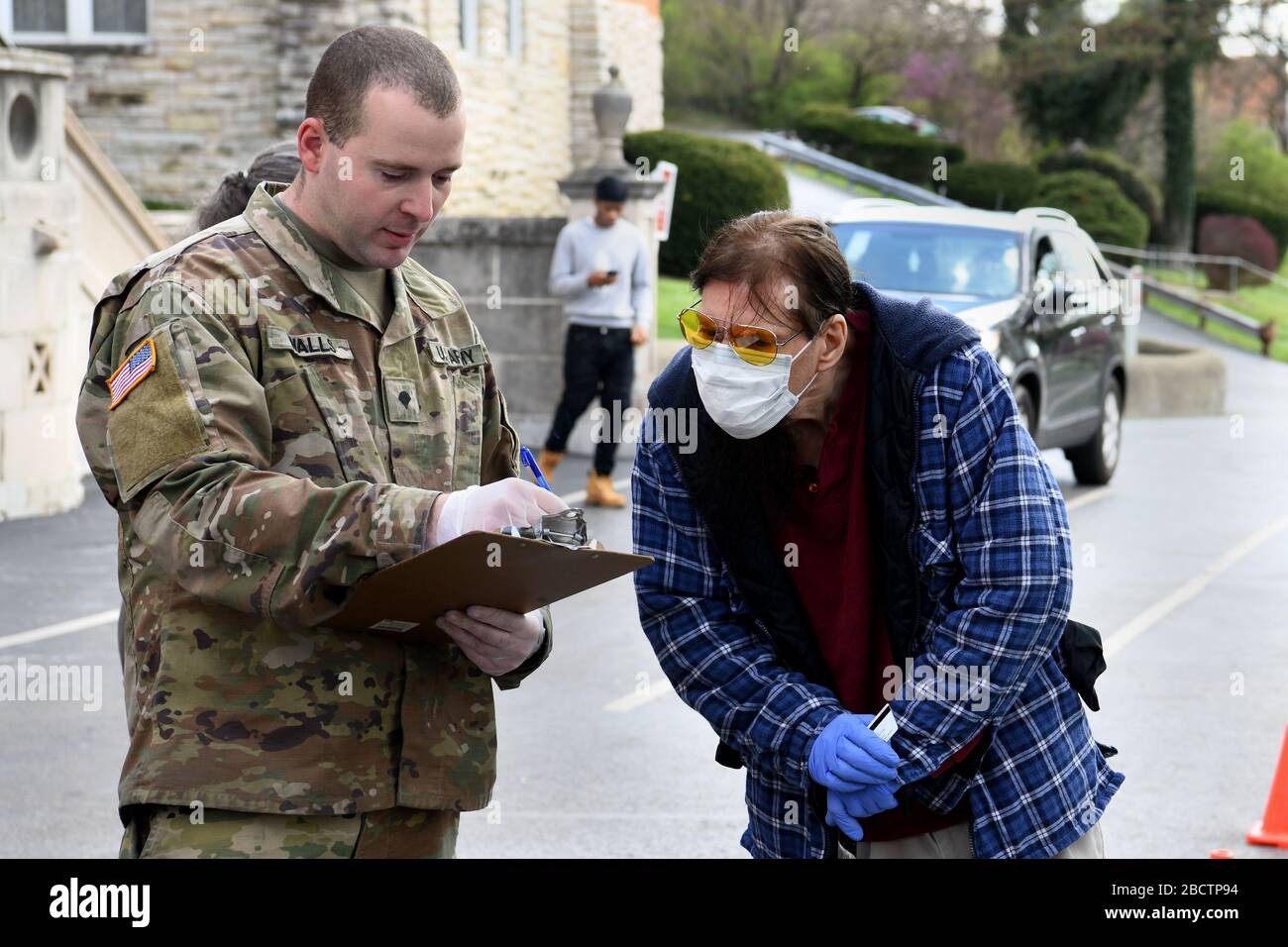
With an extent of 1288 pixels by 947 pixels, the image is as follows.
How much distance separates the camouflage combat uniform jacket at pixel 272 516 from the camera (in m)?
2.40

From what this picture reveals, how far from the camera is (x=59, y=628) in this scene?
8.45 m

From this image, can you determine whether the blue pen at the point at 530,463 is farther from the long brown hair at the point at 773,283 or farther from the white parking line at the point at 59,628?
the white parking line at the point at 59,628

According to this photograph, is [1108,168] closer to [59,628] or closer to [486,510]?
[59,628]

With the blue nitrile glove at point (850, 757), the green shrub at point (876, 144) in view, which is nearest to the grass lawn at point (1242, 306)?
the green shrub at point (876, 144)

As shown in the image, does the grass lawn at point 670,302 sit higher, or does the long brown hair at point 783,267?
the long brown hair at point 783,267

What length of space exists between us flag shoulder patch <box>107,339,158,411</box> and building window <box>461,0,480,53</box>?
24315 mm

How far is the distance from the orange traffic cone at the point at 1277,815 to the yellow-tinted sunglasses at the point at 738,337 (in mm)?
3451

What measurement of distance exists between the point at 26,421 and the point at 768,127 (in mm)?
44651

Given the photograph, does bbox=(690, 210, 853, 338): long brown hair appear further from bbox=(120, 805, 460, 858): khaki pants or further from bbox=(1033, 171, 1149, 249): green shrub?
bbox=(1033, 171, 1149, 249): green shrub

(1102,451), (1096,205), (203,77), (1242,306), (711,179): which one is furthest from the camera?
(1242,306)

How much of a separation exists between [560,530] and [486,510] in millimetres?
116

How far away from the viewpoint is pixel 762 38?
5516 cm

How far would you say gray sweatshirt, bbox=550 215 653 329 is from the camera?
1221 centimetres

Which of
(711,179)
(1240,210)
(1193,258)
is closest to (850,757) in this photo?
(711,179)
